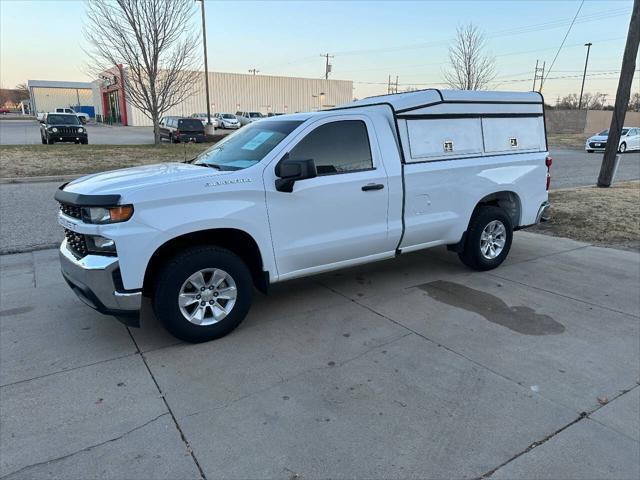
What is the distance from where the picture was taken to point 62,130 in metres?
23.2

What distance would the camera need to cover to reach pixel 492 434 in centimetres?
286

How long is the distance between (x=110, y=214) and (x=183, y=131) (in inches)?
951

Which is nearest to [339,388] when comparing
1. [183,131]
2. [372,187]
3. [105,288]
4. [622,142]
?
[105,288]

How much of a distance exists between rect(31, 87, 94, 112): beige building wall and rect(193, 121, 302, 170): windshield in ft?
314

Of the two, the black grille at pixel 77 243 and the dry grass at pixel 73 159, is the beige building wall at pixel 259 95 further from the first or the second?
the black grille at pixel 77 243

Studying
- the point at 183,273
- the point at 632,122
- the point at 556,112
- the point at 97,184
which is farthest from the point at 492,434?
the point at 632,122

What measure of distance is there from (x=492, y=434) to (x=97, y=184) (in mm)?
3418

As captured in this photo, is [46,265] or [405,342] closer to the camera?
[405,342]

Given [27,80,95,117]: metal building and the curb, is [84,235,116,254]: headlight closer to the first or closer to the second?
the curb

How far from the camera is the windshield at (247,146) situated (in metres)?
4.35

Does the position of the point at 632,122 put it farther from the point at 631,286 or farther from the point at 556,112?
the point at 631,286

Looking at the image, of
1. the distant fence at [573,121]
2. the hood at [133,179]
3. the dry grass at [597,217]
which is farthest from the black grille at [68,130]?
the distant fence at [573,121]

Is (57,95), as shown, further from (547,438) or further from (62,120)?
(547,438)

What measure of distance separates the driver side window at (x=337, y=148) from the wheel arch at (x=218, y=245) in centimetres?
88
